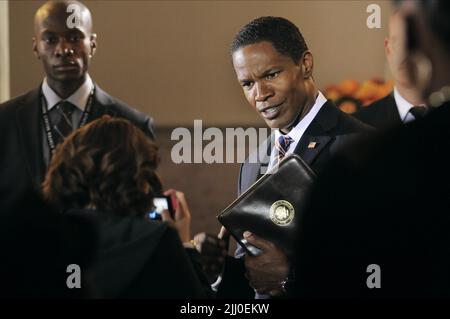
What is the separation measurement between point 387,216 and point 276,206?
0.51 m

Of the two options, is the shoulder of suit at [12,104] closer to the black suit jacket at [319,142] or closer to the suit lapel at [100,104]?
the suit lapel at [100,104]

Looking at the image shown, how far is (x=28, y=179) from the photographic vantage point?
92.1 inches

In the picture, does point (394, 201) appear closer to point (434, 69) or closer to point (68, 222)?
point (434, 69)

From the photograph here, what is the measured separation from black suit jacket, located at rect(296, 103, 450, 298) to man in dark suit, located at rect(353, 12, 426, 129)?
82 cm

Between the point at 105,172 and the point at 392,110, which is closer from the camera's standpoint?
the point at 105,172

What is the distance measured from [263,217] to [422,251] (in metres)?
0.59

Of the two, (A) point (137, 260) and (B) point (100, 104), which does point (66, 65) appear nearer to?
(B) point (100, 104)

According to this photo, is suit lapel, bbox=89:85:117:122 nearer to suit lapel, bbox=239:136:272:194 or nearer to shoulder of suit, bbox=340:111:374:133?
suit lapel, bbox=239:136:272:194

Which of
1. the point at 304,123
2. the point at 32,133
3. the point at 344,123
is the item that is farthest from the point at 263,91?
the point at 32,133

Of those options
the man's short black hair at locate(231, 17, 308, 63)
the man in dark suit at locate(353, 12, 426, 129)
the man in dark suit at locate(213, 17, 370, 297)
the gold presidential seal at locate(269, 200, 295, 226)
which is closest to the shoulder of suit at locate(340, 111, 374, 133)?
the man in dark suit at locate(213, 17, 370, 297)

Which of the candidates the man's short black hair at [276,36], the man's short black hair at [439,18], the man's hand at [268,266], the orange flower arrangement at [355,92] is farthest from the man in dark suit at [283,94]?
the man's short black hair at [439,18]

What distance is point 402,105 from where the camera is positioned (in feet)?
7.60

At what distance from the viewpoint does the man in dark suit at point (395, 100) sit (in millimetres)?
2301

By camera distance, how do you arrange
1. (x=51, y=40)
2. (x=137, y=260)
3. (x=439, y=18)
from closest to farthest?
(x=439, y=18) → (x=137, y=260) → (x=51, y=40)
